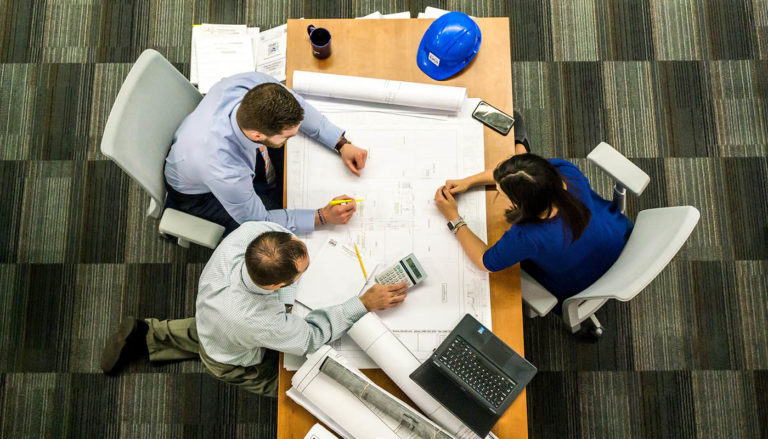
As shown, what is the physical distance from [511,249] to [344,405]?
1.93 ft

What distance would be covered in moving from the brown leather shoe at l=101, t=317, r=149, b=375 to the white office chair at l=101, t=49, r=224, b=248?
63cm

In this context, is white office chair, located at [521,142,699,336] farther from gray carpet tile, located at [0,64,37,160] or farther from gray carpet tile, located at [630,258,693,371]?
gray carpet tile, located at [0,64,37,160]

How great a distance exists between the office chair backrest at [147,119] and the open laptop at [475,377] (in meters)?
0.98

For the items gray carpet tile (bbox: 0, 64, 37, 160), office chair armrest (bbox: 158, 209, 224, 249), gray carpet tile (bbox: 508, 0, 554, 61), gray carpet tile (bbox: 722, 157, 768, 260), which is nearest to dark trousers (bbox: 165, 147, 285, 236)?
office chair armrest (bbox: 158, 209, 224, 249)

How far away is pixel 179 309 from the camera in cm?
228

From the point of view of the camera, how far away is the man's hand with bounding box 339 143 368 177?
1.53 metres

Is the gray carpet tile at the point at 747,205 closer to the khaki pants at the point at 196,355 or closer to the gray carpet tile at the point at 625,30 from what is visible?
the gray carpet tile at the point at 625,30

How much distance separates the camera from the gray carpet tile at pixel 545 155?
2203mm

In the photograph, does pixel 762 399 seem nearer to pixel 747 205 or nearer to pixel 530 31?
pixel 747 205

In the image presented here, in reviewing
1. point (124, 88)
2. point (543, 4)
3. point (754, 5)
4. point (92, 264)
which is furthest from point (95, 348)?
point (754, 5)

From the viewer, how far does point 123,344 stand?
2.06 meters

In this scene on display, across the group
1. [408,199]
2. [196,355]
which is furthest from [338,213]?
[196,355]

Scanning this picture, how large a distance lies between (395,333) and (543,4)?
6.39ft

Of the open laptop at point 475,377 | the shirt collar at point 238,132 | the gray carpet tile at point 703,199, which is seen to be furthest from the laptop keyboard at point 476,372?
the gray carpet tile at point 703,199
